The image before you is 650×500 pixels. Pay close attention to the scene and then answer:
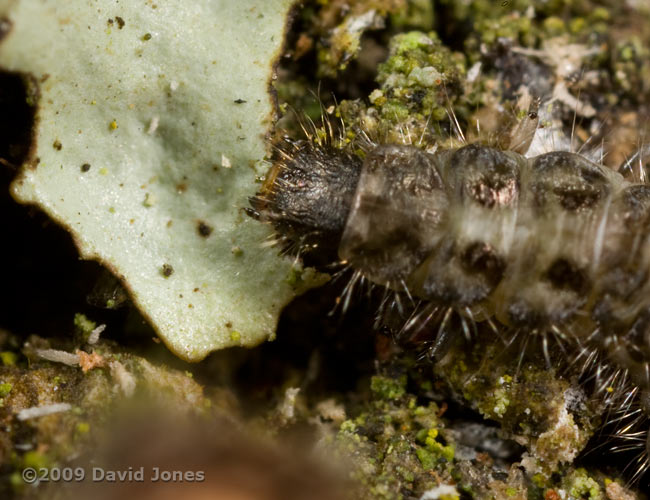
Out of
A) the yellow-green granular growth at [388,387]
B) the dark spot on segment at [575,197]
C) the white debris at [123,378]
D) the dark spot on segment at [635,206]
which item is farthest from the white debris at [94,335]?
the dark spot on segment at [635,206]

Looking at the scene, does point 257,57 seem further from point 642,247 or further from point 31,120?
point 642,247

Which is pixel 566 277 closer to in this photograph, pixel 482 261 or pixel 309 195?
pixel 482 261

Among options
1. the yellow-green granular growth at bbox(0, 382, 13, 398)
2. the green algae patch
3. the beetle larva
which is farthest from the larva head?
the yellow-green granular growth at bbox(0, 382, 13, 398)

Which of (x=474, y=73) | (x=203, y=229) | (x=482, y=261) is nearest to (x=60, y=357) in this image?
(x=203, y=229)

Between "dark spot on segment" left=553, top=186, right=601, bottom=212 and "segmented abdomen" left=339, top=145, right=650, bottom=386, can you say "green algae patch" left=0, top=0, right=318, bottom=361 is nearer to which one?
"segmented abdomen" left=339, top=145, right=650, bottom=386

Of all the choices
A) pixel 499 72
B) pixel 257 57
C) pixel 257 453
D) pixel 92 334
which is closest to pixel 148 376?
pixel 92 334

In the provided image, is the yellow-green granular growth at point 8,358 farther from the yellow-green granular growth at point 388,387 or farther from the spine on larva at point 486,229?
the yellow-green granular growth at point 388,387
